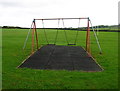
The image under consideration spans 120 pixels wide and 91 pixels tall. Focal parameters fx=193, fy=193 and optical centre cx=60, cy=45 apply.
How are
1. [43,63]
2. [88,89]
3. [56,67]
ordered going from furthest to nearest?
[43,63]
[56,67]
[88,89]

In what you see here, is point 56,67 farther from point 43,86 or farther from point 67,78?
point 43,86

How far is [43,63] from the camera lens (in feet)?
27.8

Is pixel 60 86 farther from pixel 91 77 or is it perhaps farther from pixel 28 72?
pixel 28 72

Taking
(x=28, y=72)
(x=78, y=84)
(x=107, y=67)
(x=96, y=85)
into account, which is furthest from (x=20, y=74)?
(x=107, y=67)

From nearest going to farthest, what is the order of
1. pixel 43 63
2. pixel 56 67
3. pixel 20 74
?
pixel 20 74, pixel 56 67, pixel 43 63

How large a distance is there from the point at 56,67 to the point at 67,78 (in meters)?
1.59

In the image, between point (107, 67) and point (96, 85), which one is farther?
point (107, 67)

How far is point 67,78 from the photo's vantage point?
6.27 m

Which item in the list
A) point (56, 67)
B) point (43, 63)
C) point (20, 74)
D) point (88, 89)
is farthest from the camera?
point (43, 63)

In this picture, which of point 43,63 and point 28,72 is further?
point 43,63

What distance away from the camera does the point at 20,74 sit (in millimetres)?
6715

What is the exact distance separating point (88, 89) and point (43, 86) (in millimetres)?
1261

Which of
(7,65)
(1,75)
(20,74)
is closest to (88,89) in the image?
(20,74)

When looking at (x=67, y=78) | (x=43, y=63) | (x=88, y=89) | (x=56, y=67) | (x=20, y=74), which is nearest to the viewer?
(x=88, y=89)
